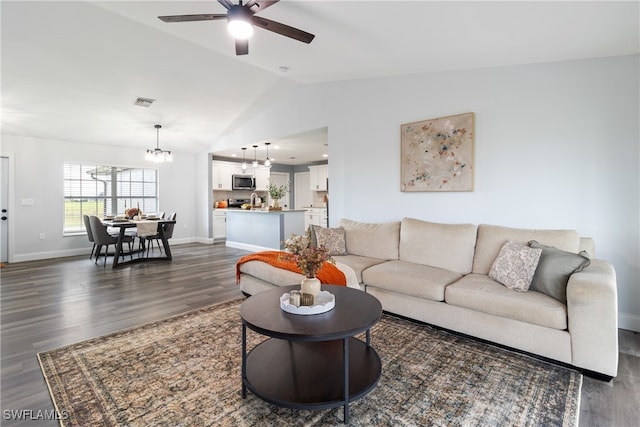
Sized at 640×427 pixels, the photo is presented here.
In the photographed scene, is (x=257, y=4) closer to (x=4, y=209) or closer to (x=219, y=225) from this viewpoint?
(x=4, y=209)

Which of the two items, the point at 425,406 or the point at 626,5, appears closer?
the point at 425,406

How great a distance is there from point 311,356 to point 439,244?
1.91 m

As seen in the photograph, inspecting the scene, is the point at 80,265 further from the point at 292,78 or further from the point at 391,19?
the point at 391,19

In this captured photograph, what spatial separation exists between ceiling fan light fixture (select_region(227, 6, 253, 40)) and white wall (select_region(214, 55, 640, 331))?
7.99 ft

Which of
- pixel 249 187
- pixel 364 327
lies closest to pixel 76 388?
pixel 364 327

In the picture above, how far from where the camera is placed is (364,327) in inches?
68.0

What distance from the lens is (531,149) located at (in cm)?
323

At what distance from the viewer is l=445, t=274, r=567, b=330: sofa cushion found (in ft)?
7.23

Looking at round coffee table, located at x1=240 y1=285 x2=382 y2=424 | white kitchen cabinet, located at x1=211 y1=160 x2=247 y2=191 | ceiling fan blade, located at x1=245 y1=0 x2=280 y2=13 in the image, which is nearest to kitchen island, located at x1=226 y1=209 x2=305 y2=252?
white kitchen cabinet, located at x1=211 y1=160 x2=247 y2=191

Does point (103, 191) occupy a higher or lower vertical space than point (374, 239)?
higher

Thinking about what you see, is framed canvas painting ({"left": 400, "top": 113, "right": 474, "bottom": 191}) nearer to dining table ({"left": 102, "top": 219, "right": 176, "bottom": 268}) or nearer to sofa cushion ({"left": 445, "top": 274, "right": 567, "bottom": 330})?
sofa cushion ({"left": 445, "top": 274, "right": 567, "bottom": 330})

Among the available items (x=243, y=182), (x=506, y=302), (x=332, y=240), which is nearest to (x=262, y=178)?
(x=243, y=182)

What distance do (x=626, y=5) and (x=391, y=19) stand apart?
157cm

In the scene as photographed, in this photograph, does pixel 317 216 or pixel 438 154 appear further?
pixel 317 216
